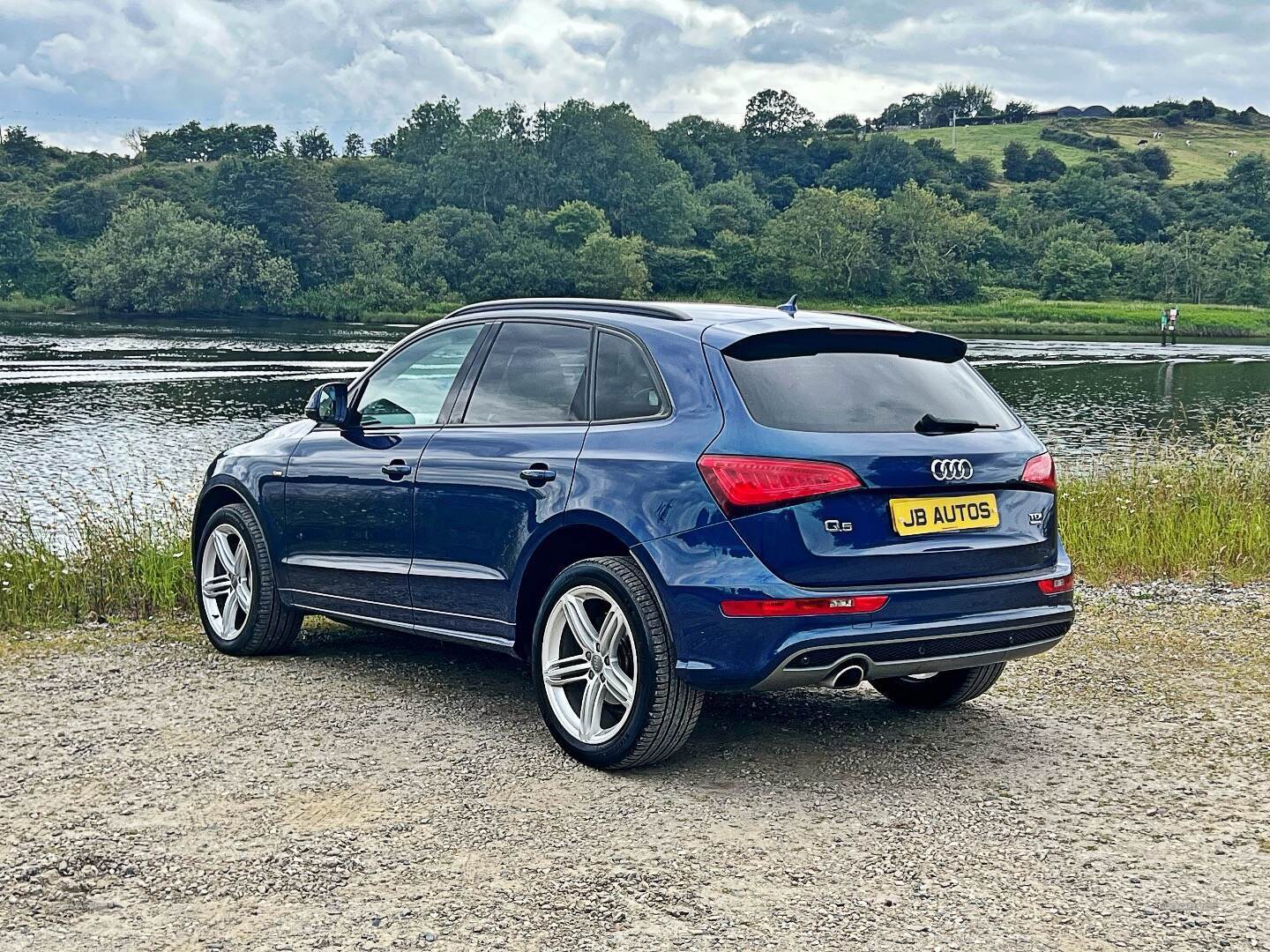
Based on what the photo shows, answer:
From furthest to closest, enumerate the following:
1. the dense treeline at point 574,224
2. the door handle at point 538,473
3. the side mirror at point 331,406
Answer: the dense treeline at point 574,224 → the side mirror at point 331,406 → the door handle at point 538,473

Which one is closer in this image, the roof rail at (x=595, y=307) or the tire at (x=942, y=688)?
the roof rail at (x=595, y=307)

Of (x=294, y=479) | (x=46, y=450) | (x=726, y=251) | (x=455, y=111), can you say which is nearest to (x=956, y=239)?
(x=726, y=251)

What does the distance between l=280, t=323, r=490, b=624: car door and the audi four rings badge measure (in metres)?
2.20

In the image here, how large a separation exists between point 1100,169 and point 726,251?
180 feet

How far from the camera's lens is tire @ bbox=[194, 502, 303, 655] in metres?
7.13

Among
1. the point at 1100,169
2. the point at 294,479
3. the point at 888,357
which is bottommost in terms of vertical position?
the point at 294,479

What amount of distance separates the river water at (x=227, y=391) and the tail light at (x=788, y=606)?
8003mm

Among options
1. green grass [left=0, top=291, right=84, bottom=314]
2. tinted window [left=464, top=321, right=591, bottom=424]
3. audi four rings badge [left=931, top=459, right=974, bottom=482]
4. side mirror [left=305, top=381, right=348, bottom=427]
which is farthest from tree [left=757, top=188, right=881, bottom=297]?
audi four rings badge [left=931, top=459, right=974, bottom=482]

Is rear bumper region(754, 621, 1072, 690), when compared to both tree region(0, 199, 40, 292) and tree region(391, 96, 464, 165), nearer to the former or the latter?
tree region(0, 199, 40, 292)

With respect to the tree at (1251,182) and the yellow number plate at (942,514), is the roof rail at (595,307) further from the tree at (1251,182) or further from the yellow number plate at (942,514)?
the tree at (1251,182)

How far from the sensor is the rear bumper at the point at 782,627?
472cm

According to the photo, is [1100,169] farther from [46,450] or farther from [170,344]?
[46,450]

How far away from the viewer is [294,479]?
6883mm

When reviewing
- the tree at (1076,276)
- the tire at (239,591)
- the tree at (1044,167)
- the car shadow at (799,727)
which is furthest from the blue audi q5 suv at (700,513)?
the tree at (1044,167)
